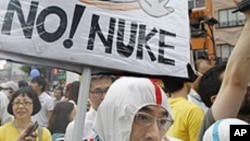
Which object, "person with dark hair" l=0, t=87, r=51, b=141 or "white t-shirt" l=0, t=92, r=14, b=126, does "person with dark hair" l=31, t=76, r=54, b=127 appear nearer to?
"white t-shirt" l=0, t=92, r=14, b=126

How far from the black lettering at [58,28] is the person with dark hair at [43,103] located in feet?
8.64

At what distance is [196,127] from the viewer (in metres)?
2.76

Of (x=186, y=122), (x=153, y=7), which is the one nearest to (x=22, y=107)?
(x=186, y=122)

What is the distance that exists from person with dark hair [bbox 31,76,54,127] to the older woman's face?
0.92 metres

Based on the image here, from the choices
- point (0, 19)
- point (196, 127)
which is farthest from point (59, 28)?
point (196, 127)

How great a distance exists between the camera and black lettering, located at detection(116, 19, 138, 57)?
6.66 feet

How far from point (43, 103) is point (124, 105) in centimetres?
338

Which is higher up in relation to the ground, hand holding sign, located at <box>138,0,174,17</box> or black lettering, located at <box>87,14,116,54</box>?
hand holding sign, located at <box>138,0,174,17</box>

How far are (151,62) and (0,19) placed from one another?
62 centimetres

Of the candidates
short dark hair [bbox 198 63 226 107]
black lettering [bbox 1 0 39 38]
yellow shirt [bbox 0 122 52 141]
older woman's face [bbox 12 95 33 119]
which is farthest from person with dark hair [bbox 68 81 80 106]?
black lettering [bbox 1 0 39 38]

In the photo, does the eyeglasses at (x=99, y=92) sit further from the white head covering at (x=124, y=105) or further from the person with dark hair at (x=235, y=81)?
the person with dark hair at (x=235, y=81)

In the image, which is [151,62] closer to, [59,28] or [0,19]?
[59,28]

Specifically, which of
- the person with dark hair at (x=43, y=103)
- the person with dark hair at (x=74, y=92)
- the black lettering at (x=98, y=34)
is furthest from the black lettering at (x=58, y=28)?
the person with dark hair at (x=43, y=103)

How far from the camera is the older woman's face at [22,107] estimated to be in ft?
11.4
